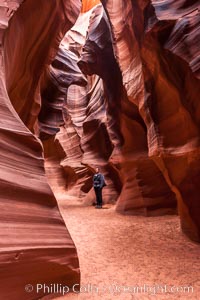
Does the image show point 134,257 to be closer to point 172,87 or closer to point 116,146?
point 172,87

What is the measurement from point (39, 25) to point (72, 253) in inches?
181

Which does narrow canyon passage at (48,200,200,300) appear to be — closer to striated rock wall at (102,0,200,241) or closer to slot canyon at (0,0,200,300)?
slot canyon at (0,0,200,300)

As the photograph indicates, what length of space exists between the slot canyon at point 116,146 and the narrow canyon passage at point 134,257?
0.02 metres

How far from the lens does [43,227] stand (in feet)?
9.15

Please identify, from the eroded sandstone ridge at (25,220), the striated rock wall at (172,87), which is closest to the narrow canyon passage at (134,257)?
the eroded sandstone ridge at (25,220)

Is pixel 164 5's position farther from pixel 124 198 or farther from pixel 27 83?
pixel 124 198

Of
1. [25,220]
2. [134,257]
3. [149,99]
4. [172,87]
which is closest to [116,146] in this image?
[149,99]

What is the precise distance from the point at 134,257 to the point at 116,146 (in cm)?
605

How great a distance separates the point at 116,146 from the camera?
1033 centimetres

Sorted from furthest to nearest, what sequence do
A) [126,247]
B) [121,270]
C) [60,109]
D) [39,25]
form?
[60,109] → [39,25] → [126,247] → [121,270]

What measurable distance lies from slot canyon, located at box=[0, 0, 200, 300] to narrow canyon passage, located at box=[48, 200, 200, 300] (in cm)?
2

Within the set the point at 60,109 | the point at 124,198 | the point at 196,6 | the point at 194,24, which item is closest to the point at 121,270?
the point at 194,24

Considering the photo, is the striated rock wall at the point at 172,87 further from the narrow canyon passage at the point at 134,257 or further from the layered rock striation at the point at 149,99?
the narrow canyon passage at the point at 134,257

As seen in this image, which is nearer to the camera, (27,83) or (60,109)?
(27,83)
